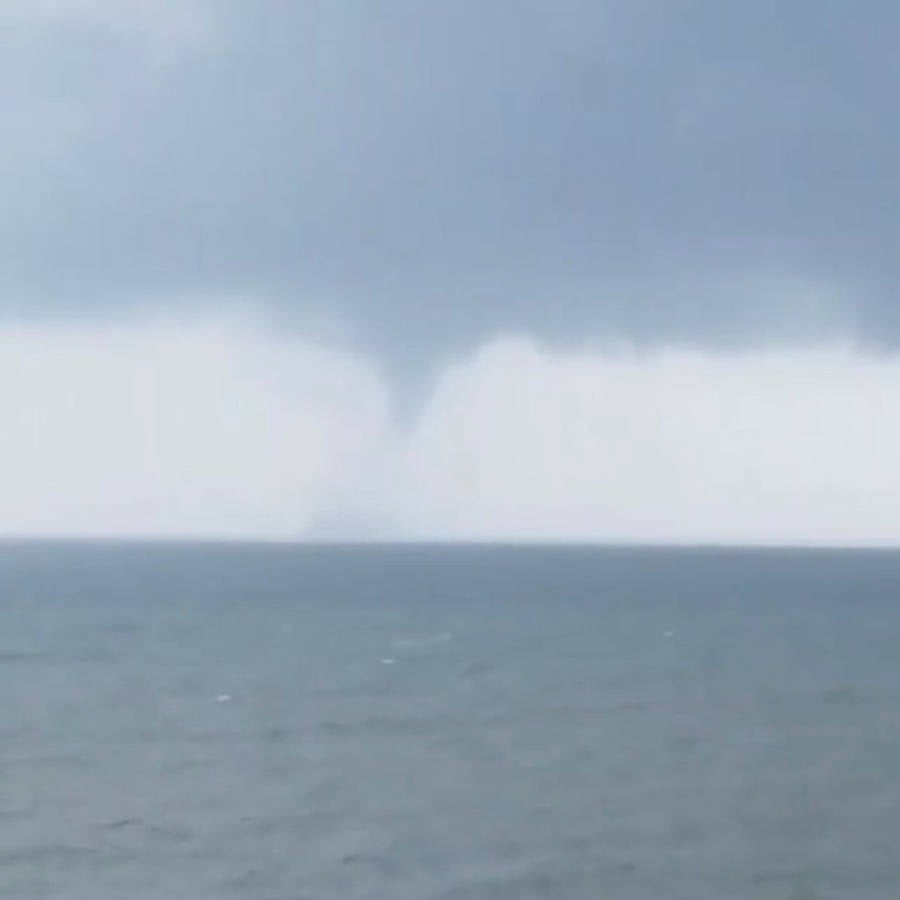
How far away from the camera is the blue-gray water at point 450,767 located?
3756 cm

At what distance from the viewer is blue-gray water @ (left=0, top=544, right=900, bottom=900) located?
37.6m

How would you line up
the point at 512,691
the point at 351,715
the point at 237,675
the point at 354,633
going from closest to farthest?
the point at 351,715, the point at 512,691, the point at 237,675, the point at 354,633

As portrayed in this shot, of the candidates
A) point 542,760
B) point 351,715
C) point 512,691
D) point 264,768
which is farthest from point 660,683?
point 264,768

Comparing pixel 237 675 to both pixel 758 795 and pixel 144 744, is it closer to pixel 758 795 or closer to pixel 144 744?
pixel 144 744

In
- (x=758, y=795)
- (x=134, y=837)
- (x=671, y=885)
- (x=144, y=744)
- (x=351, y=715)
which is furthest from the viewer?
(x=351, y=715)

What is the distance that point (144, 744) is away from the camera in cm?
6016

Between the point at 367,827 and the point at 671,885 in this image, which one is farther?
the point at 367,827

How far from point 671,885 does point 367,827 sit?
9.83 m

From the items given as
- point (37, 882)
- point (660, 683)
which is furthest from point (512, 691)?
point (37, 882)

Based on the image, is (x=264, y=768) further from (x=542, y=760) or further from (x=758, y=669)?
(x=758, y=669)

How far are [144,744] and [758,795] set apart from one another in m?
23.8

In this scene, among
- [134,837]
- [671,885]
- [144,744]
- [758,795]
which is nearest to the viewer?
[671,885]

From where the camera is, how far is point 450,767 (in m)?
53.2

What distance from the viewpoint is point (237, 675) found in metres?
87.2
